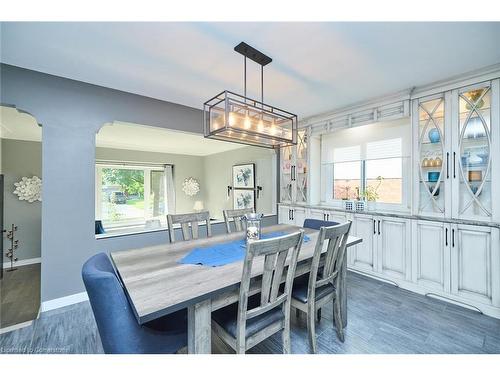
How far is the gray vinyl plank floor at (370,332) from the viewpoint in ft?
5.80

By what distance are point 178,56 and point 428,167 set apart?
3.10 metres

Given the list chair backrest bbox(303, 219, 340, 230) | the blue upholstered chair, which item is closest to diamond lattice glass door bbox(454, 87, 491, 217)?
chair backrest bbox(303, 219, 340, 230)

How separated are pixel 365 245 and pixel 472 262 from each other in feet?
3.65

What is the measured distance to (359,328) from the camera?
2.02 meters

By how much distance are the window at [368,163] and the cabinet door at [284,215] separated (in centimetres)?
71

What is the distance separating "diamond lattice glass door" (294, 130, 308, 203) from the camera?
161 inches

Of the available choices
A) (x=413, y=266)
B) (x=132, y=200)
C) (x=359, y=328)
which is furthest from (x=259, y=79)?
(x=132, y=200)

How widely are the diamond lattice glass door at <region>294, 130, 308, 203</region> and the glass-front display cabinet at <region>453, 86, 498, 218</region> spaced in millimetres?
2064

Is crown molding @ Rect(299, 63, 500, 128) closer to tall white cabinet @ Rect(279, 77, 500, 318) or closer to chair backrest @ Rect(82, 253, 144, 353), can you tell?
tall white cabinet @ Rect(279, 77, 500, 318)

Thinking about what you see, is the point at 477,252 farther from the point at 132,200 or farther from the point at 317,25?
the point at 132,200

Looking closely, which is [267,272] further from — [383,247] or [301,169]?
[301,169]

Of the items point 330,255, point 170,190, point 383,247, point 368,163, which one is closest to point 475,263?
point 383,247

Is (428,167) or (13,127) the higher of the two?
(13,127)

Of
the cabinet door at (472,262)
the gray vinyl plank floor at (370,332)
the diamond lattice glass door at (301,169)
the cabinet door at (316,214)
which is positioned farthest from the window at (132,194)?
the cabinet door at (472,262)
